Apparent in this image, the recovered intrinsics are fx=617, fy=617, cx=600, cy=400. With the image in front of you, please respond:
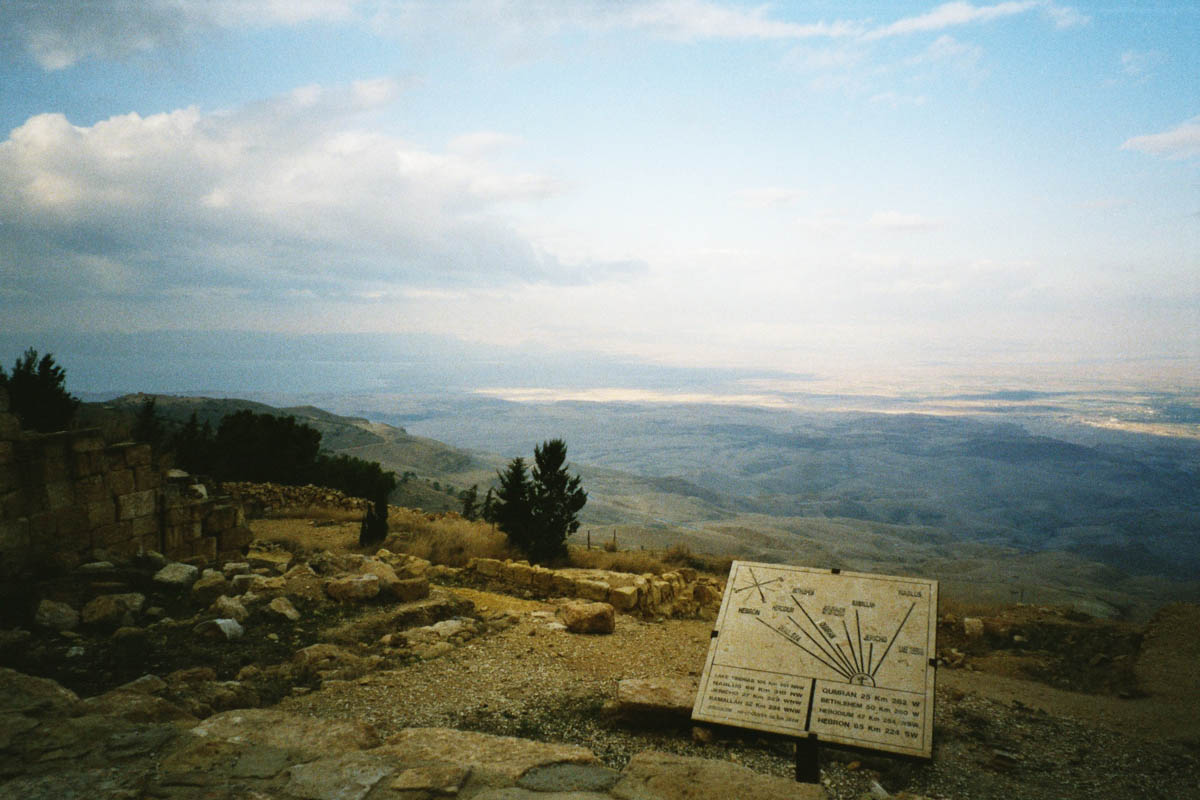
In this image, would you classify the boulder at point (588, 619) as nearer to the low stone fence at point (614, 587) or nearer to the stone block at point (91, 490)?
the low stone fence at point (614, 587)

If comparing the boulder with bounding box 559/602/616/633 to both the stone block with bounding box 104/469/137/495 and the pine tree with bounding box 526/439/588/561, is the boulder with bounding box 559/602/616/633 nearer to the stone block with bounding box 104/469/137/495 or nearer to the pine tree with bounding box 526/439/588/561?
the pine tree with bounding box 526/439/588/561

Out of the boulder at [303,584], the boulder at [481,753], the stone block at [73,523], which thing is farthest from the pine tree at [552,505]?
the boulder at [481,753]

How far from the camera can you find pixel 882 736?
13.7 feet

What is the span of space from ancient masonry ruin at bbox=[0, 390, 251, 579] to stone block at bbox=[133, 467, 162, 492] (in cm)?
2

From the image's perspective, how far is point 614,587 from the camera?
39.1 feet

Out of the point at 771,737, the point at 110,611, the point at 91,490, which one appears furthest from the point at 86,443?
the point at 771,737

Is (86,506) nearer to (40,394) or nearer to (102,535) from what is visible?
(102,535)

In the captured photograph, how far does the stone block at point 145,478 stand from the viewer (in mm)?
10625

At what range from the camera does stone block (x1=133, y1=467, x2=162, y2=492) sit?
10625 mm

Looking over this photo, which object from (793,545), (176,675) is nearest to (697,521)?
(793,545)

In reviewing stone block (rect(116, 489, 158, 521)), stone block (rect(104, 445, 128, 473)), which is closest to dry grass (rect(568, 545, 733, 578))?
stone block (rect(116, 489, 158, 521))

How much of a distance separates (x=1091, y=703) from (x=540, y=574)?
29.3ft

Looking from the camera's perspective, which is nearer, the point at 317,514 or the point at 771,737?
the point at 771,737

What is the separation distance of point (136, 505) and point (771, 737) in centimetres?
1102
